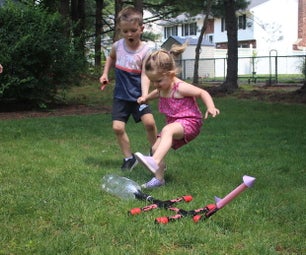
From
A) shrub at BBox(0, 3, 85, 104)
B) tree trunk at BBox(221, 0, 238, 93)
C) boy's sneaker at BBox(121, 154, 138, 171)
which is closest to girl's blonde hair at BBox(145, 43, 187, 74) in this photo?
boy's sneaker at BBox(121, 154, 138, 171)

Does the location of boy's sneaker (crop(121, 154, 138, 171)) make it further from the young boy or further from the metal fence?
the metal fence

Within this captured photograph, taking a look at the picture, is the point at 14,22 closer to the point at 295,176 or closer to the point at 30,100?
the point at 30,100

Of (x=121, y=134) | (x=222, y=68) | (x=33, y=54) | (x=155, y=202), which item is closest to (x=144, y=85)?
(x=121, y=134)

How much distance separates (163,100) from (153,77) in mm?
292

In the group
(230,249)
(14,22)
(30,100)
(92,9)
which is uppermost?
(92,9)

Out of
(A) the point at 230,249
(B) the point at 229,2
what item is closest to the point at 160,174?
(A) the point at 230,249

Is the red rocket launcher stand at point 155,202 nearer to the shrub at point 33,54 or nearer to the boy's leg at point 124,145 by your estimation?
the boy's leg at point 124,145

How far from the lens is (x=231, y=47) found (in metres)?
17.0

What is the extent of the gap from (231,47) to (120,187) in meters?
13.3

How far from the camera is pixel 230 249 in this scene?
3121 millimetres

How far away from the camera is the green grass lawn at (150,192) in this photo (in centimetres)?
321

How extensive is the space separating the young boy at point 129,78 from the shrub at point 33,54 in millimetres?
5607

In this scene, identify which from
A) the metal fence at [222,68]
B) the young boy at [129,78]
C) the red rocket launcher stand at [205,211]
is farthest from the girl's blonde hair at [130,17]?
the metal fence at [222,68]

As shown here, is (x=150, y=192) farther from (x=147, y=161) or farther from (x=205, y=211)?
(x=205, y=211)
